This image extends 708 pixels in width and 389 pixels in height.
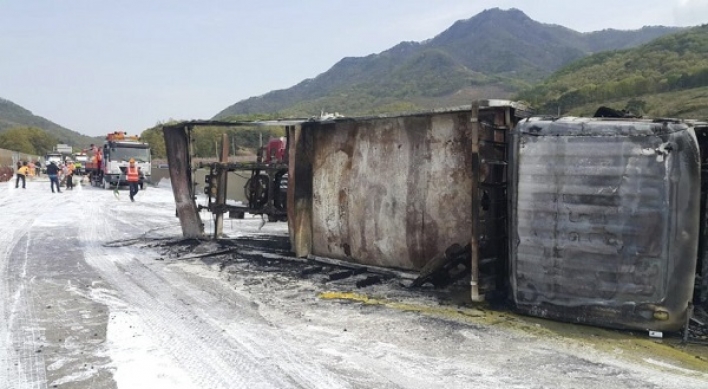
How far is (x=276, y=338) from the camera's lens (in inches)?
192

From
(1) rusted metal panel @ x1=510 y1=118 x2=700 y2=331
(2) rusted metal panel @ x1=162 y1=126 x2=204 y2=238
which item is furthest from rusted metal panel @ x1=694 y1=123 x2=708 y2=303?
(2) rusted metal panel @ x1=162 y1=126 x2=204 y2=238

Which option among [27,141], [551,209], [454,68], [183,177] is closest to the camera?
[551,209]

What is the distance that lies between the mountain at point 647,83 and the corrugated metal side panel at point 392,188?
19.5 m

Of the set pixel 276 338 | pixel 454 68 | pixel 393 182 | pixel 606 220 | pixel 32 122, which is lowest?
pixel 276 338

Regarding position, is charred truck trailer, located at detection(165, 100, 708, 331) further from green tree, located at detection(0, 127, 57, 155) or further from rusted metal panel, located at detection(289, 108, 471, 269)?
green tree, located at detection(0, 127, 57, 155)

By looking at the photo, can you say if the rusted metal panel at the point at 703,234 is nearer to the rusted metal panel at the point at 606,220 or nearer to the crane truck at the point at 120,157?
the rusted metal panel at the point at 606,220

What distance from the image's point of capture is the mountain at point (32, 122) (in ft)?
416

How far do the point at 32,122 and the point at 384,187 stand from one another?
5927 inches

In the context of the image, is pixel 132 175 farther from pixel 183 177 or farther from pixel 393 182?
pixel 393 182

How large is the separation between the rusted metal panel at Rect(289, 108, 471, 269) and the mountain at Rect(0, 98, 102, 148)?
→ 130 m

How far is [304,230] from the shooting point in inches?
328

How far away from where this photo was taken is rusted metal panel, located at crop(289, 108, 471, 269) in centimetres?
670

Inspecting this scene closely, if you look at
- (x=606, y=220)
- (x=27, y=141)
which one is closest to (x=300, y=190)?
(x=606, y=220)

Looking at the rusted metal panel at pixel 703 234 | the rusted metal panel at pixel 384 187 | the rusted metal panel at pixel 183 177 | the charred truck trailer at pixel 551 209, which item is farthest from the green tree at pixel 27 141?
the rusted metal panel at pixel 703 234
